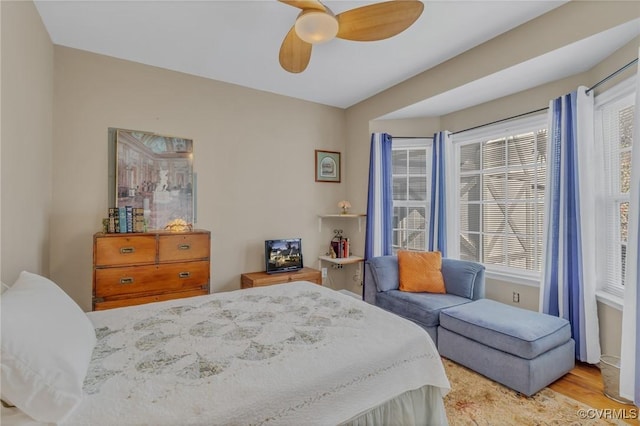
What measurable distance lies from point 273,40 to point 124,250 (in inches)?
86.3

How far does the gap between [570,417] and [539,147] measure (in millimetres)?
2351

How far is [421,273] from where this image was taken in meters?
3.21

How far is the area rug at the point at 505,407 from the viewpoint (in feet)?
6.16

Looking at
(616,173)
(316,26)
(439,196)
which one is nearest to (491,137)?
(439,196)

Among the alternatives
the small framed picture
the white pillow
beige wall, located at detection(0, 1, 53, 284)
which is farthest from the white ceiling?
the white pillow

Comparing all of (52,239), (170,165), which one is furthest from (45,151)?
(170,165)

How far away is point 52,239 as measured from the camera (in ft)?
8.95

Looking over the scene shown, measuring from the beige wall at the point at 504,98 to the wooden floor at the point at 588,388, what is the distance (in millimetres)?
233

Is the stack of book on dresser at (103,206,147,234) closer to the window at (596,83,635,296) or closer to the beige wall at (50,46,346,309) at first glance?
the beige wall at (50,46,346,309)

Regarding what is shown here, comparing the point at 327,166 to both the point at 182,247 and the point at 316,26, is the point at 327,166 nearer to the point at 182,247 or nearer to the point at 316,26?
the point at 182,247

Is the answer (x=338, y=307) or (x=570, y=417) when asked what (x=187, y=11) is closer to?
(x=338, y=307)

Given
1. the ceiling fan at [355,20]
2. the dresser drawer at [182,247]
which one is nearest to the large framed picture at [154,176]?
the dresser drawer at [182,247]

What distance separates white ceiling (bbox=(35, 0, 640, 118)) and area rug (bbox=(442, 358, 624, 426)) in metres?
2.50

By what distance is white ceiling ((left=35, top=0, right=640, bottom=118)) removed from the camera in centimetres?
224
